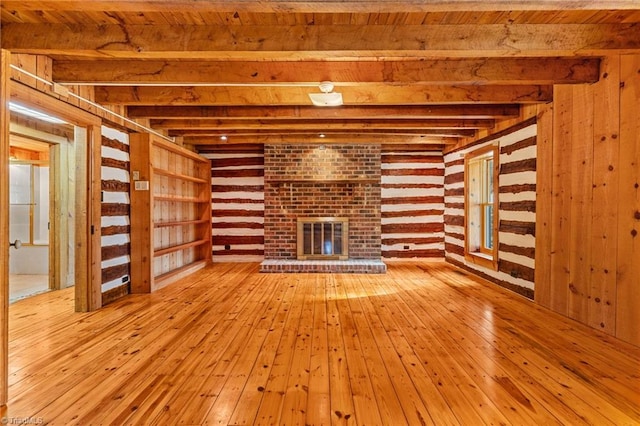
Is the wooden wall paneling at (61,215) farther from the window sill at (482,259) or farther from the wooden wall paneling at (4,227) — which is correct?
the window sill at (482,259)

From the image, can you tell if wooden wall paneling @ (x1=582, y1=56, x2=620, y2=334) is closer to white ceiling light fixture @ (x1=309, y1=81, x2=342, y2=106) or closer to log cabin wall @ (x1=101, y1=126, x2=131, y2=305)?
white ceiling light fixture @ (x1=309, y1=81, x2=342, y2=106)

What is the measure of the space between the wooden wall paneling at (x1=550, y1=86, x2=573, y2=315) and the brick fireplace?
10.0ft

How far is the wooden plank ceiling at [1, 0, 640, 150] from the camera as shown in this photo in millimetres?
1986

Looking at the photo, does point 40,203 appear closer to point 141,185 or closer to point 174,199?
point 174,199

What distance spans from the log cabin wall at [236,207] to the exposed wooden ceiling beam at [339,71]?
12.6 feet

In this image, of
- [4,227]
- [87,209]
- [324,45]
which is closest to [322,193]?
[87,209]

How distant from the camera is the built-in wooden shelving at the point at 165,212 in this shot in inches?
175

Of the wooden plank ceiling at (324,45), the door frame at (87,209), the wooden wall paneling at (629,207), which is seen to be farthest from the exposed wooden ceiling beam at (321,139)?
the wooden wall paneling at (629,207)

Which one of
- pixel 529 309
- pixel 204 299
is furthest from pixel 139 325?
pixel 529 309

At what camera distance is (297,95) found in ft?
11.9

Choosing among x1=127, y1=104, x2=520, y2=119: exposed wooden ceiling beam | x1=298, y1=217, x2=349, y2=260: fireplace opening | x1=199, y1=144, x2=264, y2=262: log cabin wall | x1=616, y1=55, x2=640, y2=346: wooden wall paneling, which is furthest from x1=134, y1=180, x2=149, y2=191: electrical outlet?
x1=616, y1=55, x2=640, y2=346: wooden wall paneling

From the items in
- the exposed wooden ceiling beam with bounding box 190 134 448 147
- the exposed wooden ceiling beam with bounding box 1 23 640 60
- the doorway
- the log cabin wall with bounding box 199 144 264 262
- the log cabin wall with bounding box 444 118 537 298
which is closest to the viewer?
the exposed wooden ceiling beam with bounding box 1 23 640 60

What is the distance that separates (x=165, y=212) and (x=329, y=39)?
4210mm

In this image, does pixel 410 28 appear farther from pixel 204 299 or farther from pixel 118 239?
pixel 118 239
